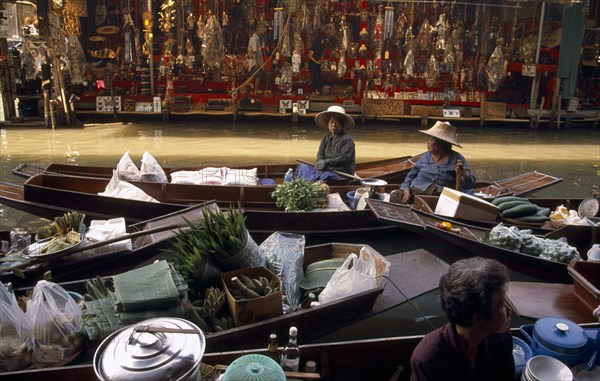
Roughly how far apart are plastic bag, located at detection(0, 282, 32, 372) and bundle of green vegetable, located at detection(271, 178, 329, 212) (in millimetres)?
3273

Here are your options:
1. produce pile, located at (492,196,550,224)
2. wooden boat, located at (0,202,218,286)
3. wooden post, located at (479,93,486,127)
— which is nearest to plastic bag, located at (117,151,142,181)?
wooden boat, located at (0,202,218,286)

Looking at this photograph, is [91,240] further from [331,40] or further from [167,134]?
[331,40]

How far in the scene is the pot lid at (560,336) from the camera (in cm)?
279

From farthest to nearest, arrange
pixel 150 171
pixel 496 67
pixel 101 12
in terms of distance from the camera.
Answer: pixel 101 12, pixel 496 67, pixel 150 171

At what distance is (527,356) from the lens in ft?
9.50

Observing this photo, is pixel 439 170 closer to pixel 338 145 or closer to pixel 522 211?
pixel 522 211

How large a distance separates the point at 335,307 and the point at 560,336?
1506mm

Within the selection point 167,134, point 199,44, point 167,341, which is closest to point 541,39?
point 199,44

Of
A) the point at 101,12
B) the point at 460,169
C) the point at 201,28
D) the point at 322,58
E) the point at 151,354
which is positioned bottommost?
the point at 151,354

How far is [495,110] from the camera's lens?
15.5 meters

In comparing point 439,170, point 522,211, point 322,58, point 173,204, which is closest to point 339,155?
point 439,170

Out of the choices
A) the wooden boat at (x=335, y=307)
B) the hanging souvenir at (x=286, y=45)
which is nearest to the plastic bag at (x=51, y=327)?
the wooden boat at (x=335, y=307)

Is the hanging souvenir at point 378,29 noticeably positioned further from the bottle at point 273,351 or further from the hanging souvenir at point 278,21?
the bottle at point 273,351

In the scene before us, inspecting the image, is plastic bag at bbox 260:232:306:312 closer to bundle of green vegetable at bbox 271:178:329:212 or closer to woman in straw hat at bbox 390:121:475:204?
bundle of green vegetable at bbox 271:178:329:212
